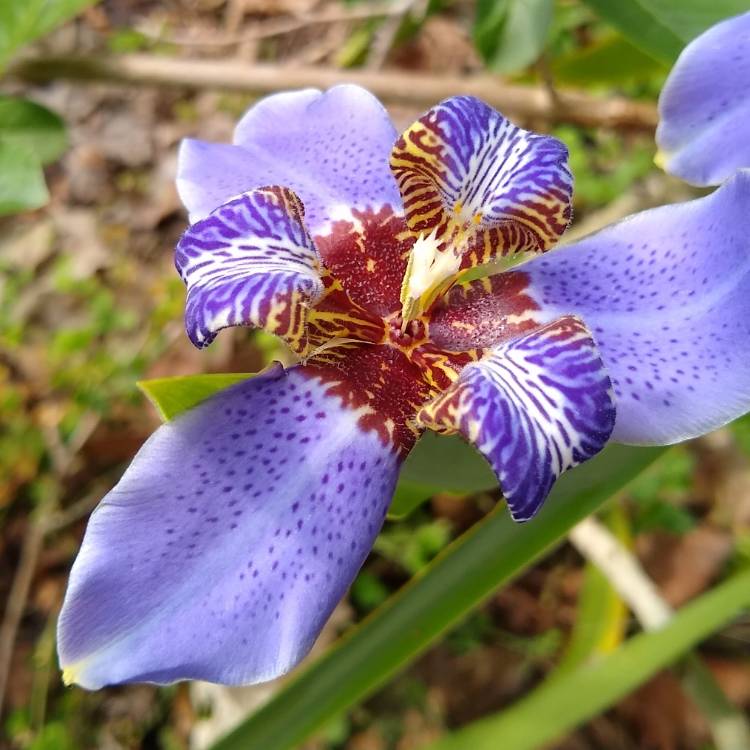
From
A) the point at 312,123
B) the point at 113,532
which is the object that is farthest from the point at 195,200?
the point at 113,532

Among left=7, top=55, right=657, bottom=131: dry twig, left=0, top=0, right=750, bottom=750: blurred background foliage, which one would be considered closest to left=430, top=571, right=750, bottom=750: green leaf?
left=0, top=0, right=750, bottom=750: blurred background foliage

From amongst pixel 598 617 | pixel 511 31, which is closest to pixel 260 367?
pixel 598 617

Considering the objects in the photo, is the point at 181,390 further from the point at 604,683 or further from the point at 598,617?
the point at 598,617

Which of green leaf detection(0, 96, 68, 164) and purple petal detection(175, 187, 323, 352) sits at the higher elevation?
purple petal detection(175, 187, 323, 352)

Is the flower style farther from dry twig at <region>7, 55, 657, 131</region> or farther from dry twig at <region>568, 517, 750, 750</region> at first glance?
dry twig at <region>568, 517, 750, 750</region>

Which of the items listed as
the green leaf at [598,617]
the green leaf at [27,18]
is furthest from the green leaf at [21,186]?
the green leaf at [598,617]

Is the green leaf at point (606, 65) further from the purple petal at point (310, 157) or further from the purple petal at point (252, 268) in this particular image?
the purple petal at point (252, 268)
